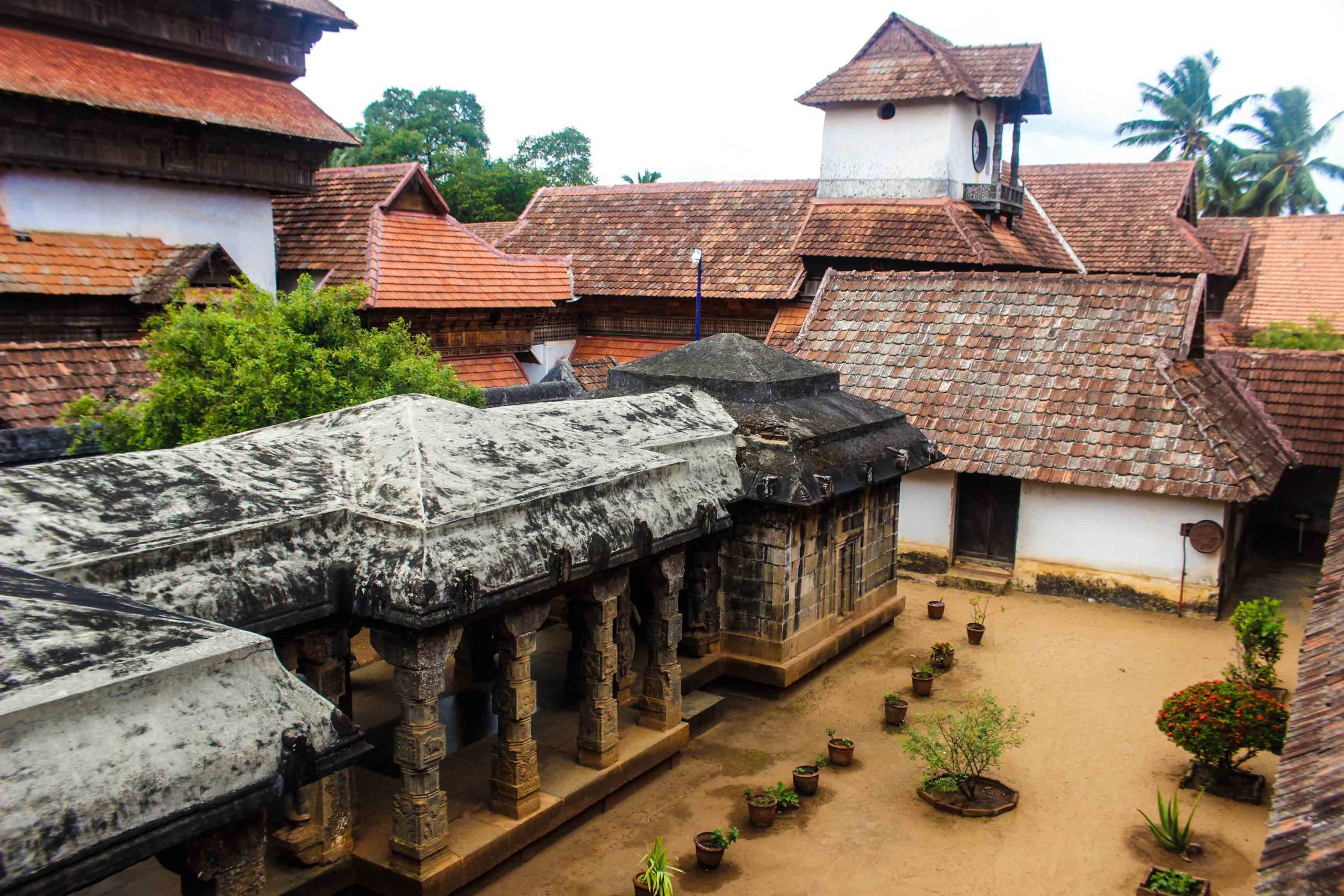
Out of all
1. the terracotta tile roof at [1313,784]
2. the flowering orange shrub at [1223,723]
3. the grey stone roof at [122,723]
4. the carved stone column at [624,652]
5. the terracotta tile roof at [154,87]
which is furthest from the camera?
the terracotta tile roof at [154,87]

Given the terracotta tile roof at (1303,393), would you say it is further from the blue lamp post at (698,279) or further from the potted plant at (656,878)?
the potted plant at (656,878)

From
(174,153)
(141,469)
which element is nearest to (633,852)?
(141,469)

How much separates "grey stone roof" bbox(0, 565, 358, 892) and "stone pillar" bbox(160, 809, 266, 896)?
290 millimetres

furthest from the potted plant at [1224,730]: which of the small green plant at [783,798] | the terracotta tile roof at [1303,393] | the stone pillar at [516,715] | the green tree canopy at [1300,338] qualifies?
the green tree canopy at [1300,338]

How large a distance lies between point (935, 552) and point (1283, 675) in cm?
565

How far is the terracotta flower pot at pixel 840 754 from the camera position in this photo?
11.2 m

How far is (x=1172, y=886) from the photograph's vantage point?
28.1 ft

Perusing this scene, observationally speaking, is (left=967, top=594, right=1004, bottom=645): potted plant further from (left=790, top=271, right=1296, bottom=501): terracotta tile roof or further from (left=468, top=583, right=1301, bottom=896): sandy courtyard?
(left=790, top=271, right=1296, bottom=501): terracotta tile roof

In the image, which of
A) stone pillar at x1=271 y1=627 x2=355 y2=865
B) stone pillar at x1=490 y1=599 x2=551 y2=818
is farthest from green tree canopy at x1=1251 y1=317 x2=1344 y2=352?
stone pillar at x1=271 y1=627 x2=355 y2=865

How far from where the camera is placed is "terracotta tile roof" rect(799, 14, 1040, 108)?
2522 centimetres

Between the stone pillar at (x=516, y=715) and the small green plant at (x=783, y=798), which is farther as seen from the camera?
the small green plant at (x=783, y=798)

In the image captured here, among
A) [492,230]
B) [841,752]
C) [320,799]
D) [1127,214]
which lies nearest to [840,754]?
[841,752]

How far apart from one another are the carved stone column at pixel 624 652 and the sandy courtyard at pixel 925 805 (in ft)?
3.07

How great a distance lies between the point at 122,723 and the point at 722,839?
533cm
